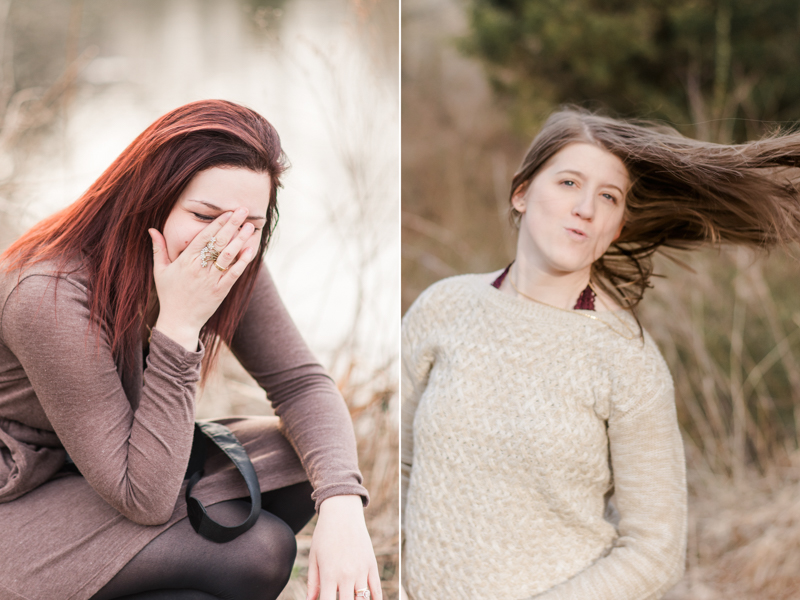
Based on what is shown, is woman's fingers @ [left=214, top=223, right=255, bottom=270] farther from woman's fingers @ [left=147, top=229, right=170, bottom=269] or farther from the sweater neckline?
the sweater neckline

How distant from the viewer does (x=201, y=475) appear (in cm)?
124

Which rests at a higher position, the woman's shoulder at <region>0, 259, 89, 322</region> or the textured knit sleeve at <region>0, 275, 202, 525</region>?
the woman's shoulder at <region>0, 259, 89, 322</region>

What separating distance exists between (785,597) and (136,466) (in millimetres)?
1890

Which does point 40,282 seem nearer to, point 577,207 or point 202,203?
point 202,203

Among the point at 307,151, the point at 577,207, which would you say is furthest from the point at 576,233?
the point at 307,151

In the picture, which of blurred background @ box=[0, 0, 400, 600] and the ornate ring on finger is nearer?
the ornate ring on finger

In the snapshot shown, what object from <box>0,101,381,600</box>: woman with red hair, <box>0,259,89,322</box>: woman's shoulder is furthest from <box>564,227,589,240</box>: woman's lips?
<box>0,259,89,322</box>: woman's shoulder

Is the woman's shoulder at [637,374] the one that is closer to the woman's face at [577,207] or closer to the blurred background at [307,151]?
the woman's face at [577,207]

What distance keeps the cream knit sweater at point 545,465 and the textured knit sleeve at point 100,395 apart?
49 centimetres

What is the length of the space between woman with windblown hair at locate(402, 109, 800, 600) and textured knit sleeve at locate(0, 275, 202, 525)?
19.2 inches

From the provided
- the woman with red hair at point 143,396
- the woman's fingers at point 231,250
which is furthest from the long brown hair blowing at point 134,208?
the woman's fingers at point 231,250

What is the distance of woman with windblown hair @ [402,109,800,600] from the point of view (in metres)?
1.20

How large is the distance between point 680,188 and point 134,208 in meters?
0.98

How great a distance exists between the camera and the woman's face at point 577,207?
1241mm
